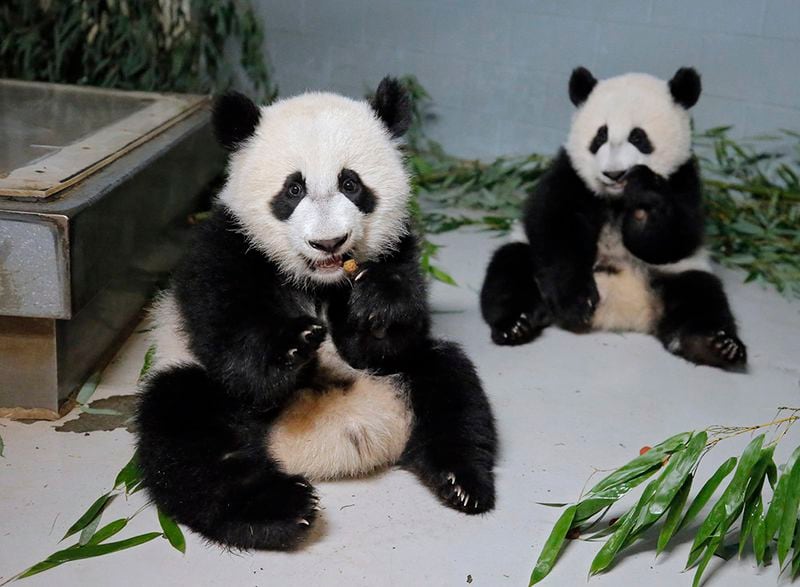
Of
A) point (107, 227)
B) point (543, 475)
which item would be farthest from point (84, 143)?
point (543, 475)

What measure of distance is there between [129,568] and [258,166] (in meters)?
0.96

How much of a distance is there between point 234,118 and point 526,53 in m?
3.16

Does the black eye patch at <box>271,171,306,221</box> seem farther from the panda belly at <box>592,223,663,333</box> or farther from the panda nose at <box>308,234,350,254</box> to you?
the panda belly at <box>592,223,663,333</box>

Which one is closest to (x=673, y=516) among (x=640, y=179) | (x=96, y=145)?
(x=640, y=179)

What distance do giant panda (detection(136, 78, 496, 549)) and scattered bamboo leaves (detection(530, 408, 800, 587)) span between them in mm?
301

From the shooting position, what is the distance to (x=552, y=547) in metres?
2.04

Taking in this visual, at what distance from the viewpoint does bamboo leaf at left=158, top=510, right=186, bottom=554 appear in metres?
2.05

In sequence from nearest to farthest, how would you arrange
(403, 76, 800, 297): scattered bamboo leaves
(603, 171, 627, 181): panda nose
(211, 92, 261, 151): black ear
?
(211, 92, 261, 151): black ear < (603, 171, 627, 181): panda nose < (403, 76, 800, 297): scattered bamboo leaves

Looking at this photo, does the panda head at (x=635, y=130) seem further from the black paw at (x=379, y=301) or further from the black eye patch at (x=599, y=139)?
the black paw at (x=379, y=301)

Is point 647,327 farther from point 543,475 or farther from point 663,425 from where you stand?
point 543,475

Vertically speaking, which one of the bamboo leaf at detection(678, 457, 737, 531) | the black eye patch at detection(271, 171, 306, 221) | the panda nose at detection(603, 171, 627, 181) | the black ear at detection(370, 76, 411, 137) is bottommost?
the bamboo leaf at detection(678, 457, 737, 531)

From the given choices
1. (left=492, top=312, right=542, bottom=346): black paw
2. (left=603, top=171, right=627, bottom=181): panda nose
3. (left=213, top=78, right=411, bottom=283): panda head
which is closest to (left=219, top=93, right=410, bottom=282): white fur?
(left=213, top=78, right=411, bottom=283): panda head

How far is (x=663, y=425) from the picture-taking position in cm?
275

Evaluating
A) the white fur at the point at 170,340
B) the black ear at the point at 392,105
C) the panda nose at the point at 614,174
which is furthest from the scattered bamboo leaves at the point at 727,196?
the white fur at the point at 170,340
